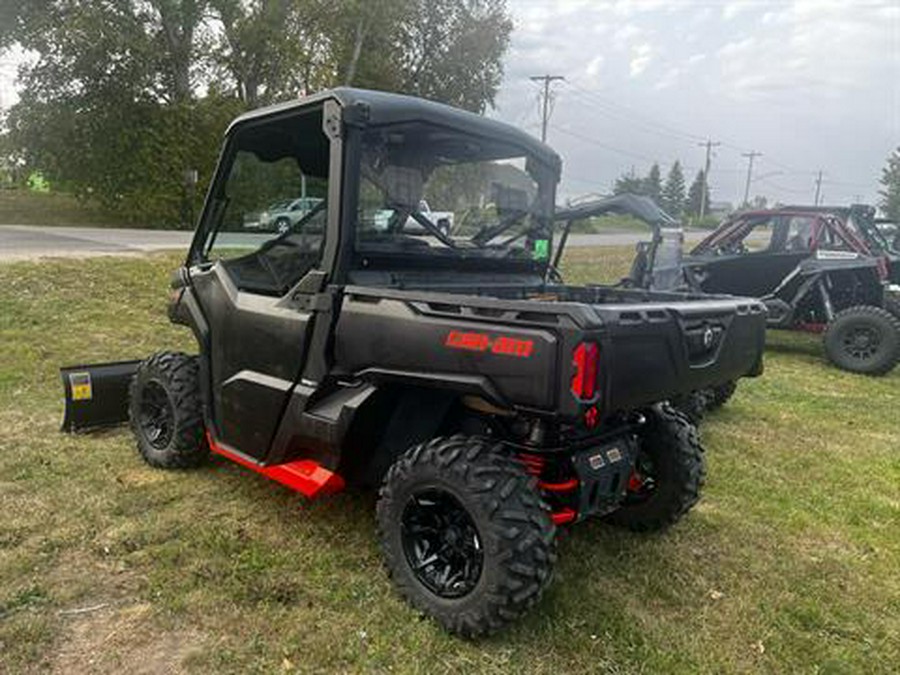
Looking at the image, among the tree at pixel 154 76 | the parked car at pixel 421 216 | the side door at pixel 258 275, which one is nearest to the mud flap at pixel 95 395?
the side door at pixel 258 275

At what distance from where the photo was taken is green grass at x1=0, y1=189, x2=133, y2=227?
24062 mm

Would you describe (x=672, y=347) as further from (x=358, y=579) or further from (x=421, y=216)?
(x=358, y=579)

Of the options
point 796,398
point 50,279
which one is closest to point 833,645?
point 796,398

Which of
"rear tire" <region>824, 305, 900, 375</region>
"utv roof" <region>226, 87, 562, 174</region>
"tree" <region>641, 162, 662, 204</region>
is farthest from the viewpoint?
"tree" <region>641, 162, 662, 204</region>

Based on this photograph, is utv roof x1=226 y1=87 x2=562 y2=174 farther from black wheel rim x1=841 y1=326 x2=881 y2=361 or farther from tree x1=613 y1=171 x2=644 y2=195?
tree x1=613 y1=171 x2=644 y2=195

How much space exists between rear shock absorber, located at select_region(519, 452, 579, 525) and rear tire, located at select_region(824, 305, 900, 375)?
712 centimetres

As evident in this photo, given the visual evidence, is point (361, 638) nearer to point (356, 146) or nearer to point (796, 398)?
point (356, 146)

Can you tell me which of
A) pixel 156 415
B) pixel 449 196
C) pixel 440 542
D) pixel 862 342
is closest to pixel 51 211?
pixel 156 415

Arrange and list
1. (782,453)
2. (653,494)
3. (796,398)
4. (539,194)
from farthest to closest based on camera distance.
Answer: (796,398)
(782,453)
(539,194)
(653,494)

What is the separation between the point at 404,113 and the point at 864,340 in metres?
7.57

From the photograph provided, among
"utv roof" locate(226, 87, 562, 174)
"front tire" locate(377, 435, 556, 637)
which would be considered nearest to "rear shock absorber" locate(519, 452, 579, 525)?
"front tire" locate(377, 435, 556, 637)

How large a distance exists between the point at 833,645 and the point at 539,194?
2.61m

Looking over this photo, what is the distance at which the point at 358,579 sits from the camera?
3.15 meters

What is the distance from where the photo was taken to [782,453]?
5297mm
